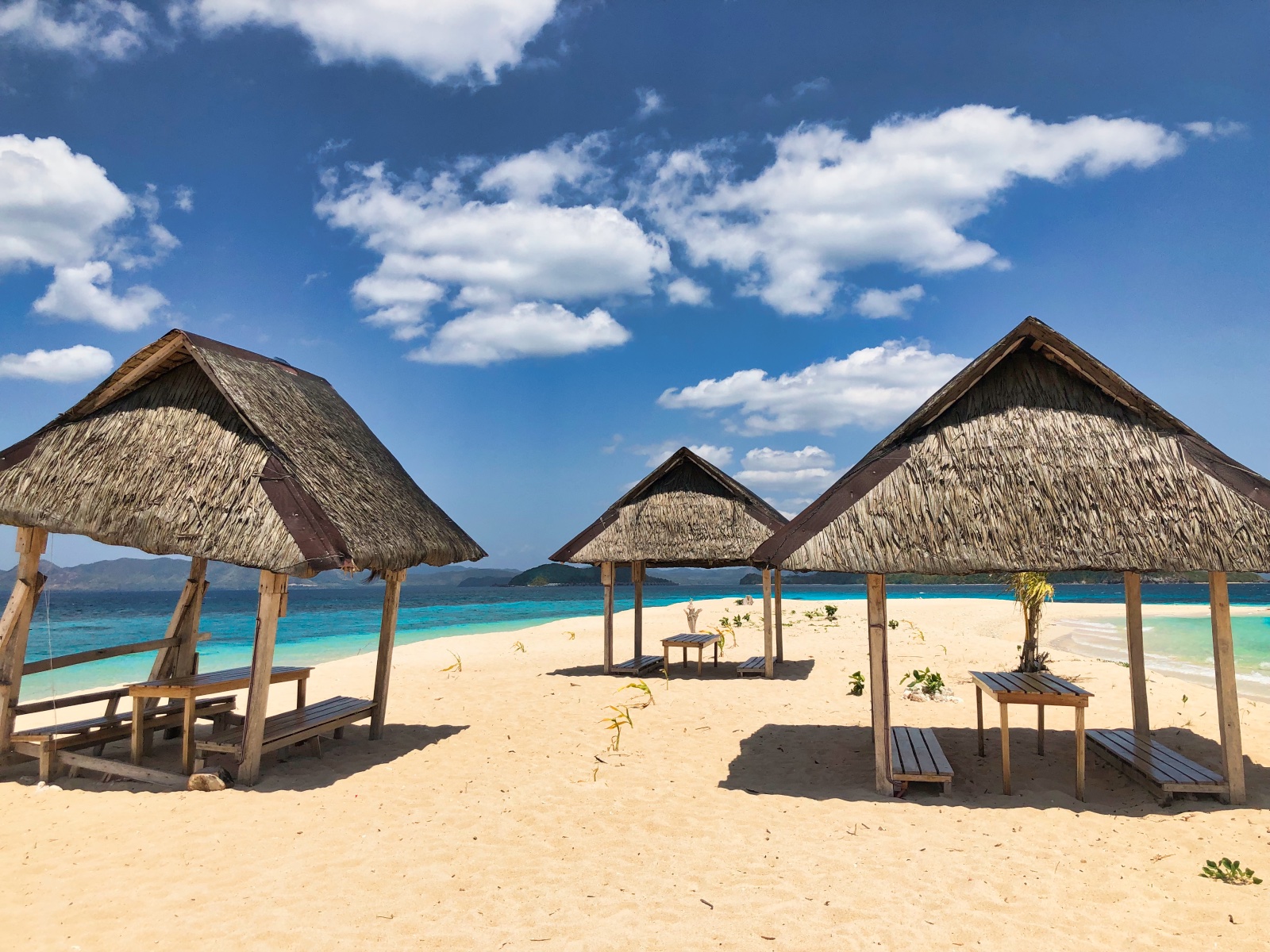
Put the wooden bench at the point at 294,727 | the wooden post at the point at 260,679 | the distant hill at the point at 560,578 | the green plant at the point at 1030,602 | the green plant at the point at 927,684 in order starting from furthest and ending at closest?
the distant hill at the point at 560,578
the green plant at the point at 1030,602
the green plant at the point at 927,684
the wooden bench at the point at 294,727
the wooden post at the point at 260,679

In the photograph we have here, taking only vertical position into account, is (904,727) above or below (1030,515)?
below

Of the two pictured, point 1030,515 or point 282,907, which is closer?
point 282,907

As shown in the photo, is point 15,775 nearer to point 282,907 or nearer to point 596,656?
point 282,907

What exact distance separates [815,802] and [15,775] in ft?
25.9

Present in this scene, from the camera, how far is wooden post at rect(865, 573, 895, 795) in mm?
6691

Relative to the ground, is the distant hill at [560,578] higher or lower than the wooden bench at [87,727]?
higher

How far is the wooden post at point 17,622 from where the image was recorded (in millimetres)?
7617

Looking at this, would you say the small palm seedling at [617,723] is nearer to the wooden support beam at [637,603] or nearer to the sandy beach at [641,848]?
the sandy beach at [641,848]

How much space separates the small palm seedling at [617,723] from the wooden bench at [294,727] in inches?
114

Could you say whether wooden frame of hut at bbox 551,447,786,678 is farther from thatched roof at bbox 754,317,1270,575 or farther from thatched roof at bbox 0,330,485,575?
thatched roof at bbox 754,317,1270,575

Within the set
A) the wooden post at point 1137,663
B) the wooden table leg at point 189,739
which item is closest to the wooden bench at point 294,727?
the wooden table leg at point 189,739

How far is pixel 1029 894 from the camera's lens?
4.76 meters

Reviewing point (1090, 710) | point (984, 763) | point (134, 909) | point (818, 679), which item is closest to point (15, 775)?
point (134, 909)

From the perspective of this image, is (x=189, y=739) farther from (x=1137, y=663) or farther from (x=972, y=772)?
(x=1137, y=663)
